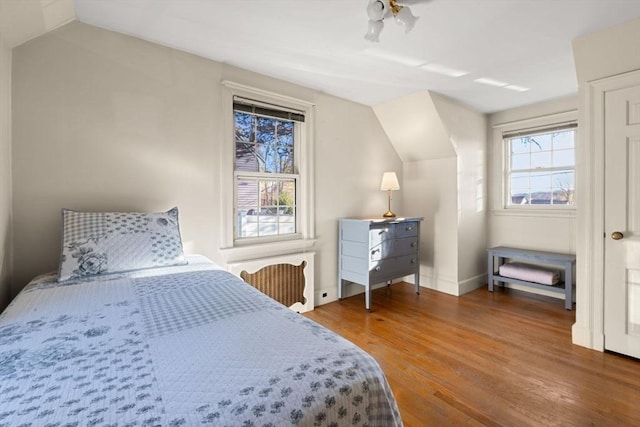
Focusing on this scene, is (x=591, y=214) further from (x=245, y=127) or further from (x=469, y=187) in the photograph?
(x=245, y=127)

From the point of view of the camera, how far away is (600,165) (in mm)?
2236


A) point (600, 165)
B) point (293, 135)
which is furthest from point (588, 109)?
point (293, 135)

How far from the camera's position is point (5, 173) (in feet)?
5.35

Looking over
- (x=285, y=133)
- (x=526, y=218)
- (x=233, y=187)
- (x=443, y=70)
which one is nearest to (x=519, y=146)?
(x=526, y=218)

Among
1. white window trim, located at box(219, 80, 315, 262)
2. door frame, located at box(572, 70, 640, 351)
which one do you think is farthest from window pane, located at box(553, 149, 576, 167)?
white window trim, located at box(219, 80, 315, 262)

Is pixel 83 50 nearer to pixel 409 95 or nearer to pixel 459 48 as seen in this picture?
pixel 459 48

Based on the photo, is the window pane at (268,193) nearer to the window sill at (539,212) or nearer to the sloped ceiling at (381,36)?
the sloped ceiling at (381,36)

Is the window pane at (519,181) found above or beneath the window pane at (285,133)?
beneath

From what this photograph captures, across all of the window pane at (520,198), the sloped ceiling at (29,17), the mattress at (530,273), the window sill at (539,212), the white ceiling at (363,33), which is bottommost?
the mattress at (530,273)

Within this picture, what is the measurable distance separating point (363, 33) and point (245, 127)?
1.30 metres

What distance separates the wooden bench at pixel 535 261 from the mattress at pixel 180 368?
133 inches

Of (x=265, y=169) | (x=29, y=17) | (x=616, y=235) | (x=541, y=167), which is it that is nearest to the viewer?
(x=29, y=17)

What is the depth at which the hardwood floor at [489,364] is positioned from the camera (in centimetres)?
163

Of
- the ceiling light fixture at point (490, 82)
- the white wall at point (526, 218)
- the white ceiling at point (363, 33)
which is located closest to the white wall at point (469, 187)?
the white wall at point (526, 218)
